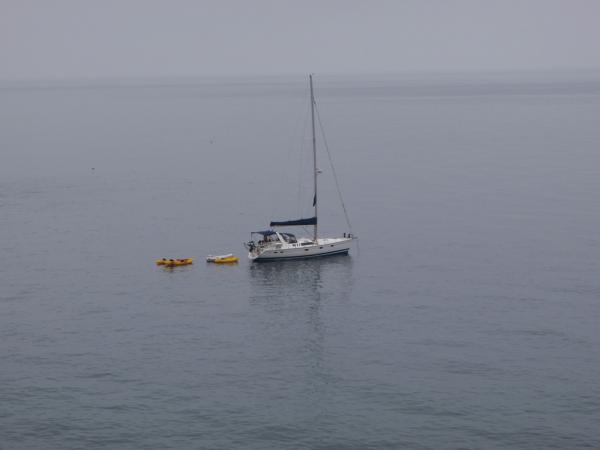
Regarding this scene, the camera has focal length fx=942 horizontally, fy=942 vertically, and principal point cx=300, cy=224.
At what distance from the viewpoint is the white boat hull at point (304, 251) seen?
12481 centimetres

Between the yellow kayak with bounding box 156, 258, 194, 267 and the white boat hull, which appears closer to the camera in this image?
the yellow kayak with bounding box 156, 258, 194, 267

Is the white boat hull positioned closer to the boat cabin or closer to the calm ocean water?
the boat cabin

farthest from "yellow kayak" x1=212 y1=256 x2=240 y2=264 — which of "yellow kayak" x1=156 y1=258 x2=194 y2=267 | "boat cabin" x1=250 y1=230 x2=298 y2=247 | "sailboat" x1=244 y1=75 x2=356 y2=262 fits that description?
"boat cabin" x1=250 y1=230 x2=298 y2=247

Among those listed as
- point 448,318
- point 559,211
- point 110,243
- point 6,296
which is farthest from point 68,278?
point 559,211

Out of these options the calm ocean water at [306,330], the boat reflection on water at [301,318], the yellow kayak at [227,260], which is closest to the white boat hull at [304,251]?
the boat reflection on water at [301,318]

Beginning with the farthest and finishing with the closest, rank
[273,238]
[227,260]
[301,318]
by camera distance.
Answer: [273,238], [227,260], [301,318]

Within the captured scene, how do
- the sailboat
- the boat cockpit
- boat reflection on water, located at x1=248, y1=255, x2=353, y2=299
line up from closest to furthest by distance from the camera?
1. boat reflection on water, located at x1=248, y1=255, x2=353, y2=299
2. the sailboat
3. the boat cockpit

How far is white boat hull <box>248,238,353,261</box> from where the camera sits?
124812mm

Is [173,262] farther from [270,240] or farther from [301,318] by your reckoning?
[301,318]

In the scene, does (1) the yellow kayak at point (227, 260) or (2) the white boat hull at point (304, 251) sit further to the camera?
(2) the white boat hull at point (304, 251)

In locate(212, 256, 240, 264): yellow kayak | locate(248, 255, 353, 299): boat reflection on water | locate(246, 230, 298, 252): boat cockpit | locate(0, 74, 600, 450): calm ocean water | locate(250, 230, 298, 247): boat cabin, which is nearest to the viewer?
locate(0, 74, 600, 450): calm ocean water

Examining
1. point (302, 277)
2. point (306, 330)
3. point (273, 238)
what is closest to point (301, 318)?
point (306, 330)

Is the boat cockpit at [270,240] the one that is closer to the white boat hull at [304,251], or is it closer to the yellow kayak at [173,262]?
the white boat hull at [304,251]

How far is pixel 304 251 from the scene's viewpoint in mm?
125938
